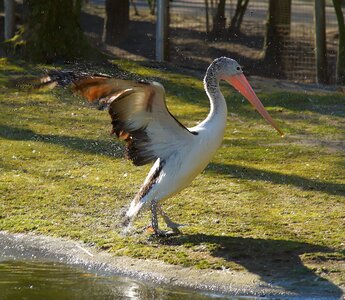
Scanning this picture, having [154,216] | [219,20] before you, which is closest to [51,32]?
[219,20]

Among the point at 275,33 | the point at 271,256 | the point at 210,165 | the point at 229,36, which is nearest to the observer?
the point at 271,256

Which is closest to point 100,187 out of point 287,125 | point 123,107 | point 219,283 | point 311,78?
point 123,107

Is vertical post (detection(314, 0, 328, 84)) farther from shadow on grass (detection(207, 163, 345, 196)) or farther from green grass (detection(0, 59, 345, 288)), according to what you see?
shadow on grass (detection(207, 163, 345, 196))

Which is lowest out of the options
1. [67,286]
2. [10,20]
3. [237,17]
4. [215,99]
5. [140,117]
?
[67,286]

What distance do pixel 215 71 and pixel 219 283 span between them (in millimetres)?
1825

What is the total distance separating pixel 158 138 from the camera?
694 cm

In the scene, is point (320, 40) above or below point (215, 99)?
below

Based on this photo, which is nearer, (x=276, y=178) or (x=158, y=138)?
(x=158, y=138)

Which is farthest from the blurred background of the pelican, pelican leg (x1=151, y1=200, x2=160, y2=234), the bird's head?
pelican leg (x1=151, y1=200, x2=160, y2=234)

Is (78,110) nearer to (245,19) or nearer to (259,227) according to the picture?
(259,227)

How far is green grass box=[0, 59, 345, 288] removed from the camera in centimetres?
657

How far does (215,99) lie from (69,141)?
3330 millimetres

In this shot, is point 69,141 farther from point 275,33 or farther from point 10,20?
point 275,33

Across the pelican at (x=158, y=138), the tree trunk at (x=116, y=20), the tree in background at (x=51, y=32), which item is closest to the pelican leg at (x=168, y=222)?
the pelican at (x=158, y=138)
